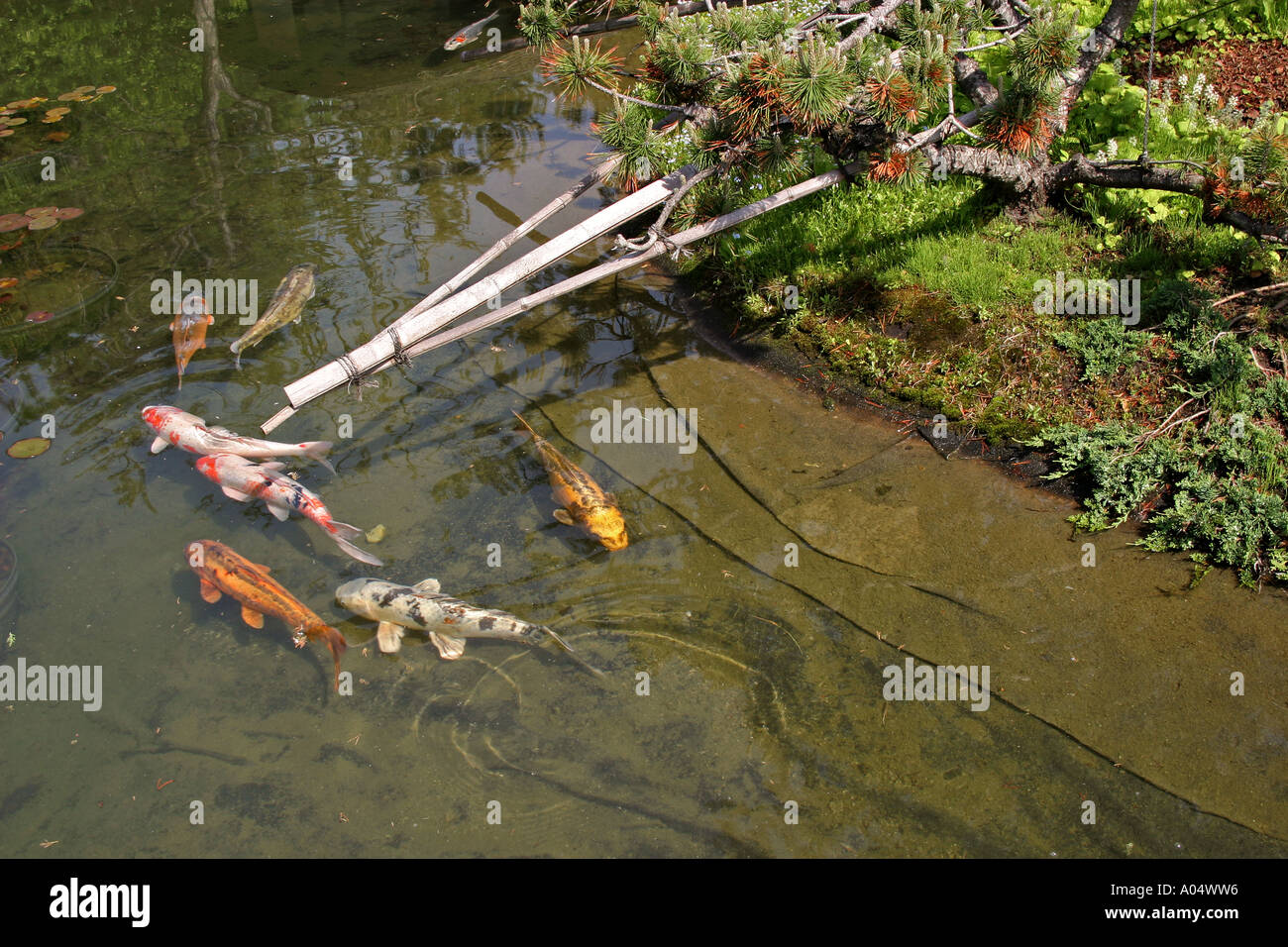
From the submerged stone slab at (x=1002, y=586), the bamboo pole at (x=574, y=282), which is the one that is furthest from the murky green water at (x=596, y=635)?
the bamboo pole at (x=574, y=282)

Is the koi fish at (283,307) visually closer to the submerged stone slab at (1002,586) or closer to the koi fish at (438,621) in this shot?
the submerged stone slab at (1002,586)

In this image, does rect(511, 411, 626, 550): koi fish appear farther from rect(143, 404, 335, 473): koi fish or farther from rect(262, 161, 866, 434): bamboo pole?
rect(143, 404, 335, 473): koi fish

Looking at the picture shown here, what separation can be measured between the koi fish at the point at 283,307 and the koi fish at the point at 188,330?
314 mm

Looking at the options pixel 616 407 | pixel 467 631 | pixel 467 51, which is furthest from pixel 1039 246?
pixel 467 51

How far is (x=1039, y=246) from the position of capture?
24.9 ft

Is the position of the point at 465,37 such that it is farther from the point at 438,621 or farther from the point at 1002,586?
the point at 1002,586

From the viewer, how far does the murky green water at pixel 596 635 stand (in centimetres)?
464

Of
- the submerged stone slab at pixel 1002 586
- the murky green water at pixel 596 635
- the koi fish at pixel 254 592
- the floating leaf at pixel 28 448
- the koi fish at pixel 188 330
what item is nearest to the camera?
the murky green water at pixel 596 635

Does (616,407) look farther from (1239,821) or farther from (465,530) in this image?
(1239,821)

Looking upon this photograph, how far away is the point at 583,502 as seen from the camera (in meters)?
6.05

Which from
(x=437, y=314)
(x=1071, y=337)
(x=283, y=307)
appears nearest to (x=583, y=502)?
(x=437, y=314)

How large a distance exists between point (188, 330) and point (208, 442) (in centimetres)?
169

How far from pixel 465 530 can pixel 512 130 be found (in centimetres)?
697

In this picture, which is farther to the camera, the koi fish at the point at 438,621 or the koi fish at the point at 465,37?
the koi fish at the point at 465,37
